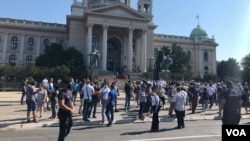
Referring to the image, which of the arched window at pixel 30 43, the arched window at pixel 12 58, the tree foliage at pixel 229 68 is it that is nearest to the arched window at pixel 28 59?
the arched window at pixel 30 43

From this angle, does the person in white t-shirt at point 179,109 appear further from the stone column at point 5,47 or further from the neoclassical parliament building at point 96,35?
the stone column at point 5,47

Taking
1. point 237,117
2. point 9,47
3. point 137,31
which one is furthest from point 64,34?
point 237,117

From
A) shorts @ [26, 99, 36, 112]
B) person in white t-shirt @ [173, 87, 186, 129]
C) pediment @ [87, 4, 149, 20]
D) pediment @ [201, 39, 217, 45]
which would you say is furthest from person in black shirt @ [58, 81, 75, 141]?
pediment @ [201, 39, 217, 45]

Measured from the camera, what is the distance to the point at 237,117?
370 inches

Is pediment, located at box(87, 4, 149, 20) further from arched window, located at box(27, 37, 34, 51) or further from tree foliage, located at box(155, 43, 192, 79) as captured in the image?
arched window, located at box(27, 37, 34, 51)

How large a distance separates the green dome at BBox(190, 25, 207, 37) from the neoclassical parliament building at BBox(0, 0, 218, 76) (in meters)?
21.2

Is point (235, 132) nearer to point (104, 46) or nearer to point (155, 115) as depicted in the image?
point (155, 115)

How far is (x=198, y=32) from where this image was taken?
90.6m

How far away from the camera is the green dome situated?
90.0 m

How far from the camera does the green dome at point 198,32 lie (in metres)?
90.0

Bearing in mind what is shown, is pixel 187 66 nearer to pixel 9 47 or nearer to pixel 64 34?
pixel 64 34

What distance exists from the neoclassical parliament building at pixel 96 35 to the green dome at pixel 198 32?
836 inches

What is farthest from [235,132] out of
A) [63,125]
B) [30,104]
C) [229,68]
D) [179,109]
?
[229,68]

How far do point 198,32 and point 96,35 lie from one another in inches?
1491
